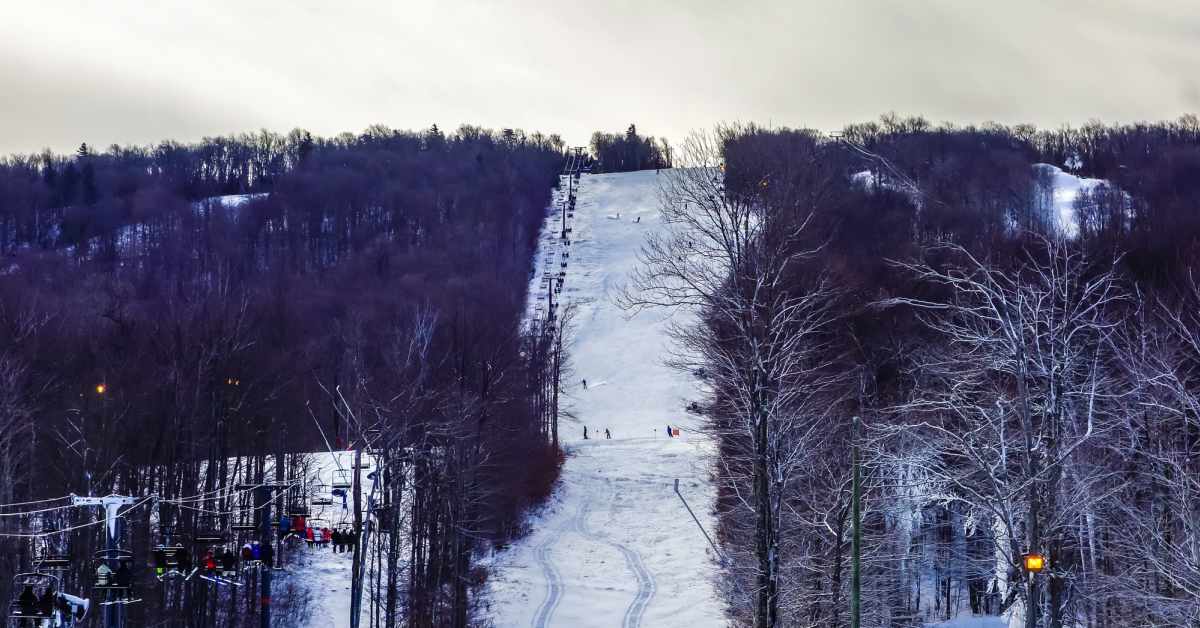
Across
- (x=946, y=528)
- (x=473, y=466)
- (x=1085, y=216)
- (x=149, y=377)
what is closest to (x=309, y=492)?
(x=149, y=377)

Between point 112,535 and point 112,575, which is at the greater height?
point 112,535

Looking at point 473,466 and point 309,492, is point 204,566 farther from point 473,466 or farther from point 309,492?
point 309,492

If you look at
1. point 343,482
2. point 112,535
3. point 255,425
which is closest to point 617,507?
point 343,482

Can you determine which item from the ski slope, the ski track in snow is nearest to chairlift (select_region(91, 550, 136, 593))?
the ski slope

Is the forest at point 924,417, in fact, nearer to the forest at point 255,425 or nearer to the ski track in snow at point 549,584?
the ski track in snow at point 549,584

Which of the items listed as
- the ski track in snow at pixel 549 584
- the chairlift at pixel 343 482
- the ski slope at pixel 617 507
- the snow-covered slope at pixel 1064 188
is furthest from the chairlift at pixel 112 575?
the snow-covered slope at pixel 1064 188

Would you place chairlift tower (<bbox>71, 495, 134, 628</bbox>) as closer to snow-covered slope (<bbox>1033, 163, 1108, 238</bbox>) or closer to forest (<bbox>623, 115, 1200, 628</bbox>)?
forest (<bbox>623, 115, 1200, 628</bbox>)

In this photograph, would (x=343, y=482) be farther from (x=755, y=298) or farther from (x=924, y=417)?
(x=755, y=298)
